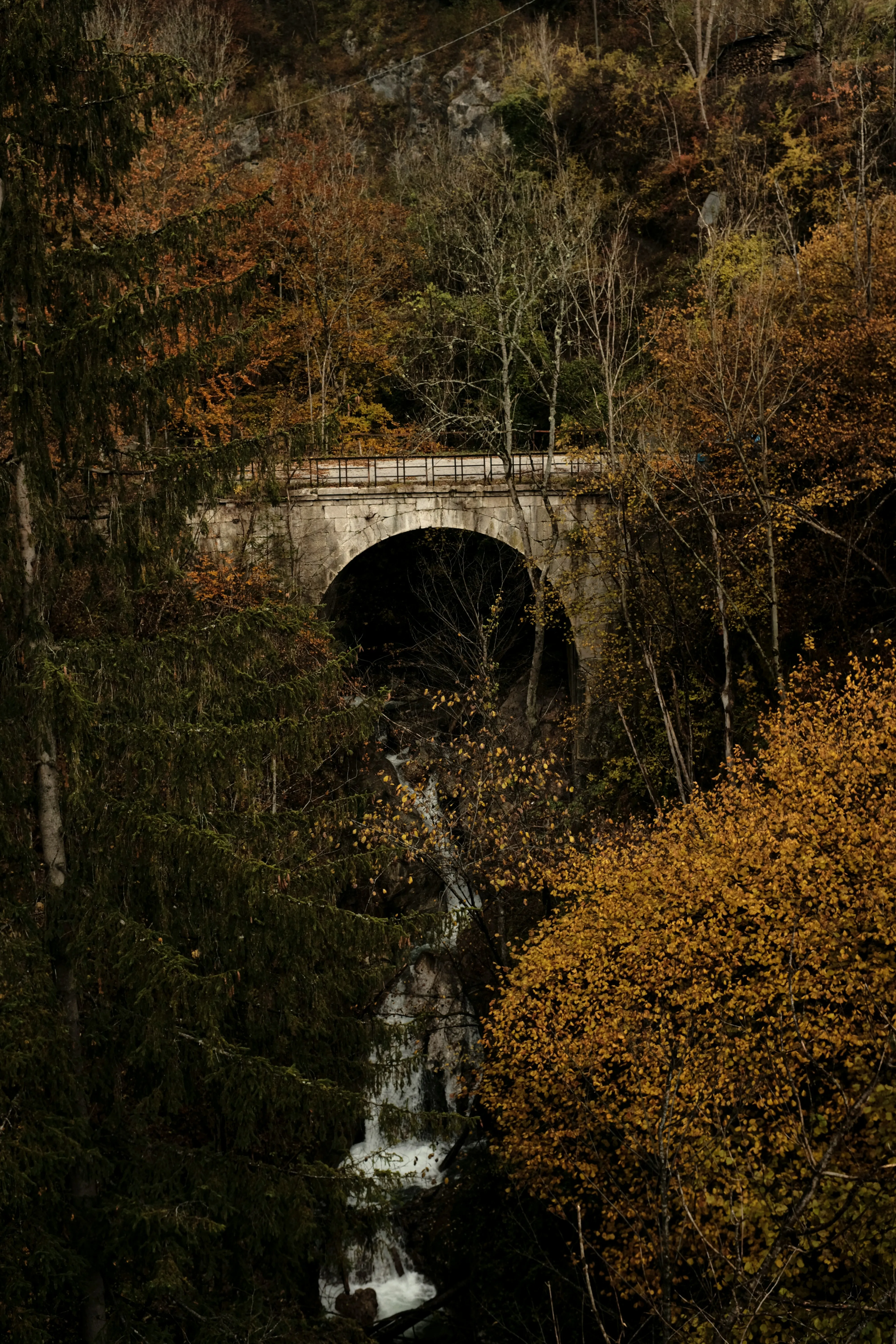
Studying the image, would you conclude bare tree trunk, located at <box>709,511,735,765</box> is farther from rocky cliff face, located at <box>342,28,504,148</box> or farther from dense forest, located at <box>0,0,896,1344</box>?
rocky cliff face, located at <box>342,28,504,148</box>

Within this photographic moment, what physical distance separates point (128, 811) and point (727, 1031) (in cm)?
789

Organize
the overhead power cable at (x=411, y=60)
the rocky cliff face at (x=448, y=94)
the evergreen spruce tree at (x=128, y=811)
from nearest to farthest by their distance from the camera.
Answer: the evergreen spruce tree at (x=128, y=811), the rocky cliff face at (x=448, y=94), the overhead power cable at (x=411, y=60)

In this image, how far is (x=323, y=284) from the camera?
28.6 metres

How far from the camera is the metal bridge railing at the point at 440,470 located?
24969 millimetres

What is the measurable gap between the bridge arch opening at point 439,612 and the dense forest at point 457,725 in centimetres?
19

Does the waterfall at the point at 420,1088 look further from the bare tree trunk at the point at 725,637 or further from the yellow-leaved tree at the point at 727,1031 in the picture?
the bare tree trunk at the point at 725,637

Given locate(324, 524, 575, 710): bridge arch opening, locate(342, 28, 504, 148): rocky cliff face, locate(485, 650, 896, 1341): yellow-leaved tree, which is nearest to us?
locate(485, 650, 896, 1341): yellow-leaved tree

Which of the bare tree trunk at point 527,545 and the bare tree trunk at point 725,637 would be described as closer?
the bare tree trunk at point 725,637

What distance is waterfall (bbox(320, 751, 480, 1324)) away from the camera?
15672mm

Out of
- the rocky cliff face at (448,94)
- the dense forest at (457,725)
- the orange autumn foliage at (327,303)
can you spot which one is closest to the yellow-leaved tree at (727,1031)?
the dense forest at (457,725)

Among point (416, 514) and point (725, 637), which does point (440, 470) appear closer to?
point (416, 514)

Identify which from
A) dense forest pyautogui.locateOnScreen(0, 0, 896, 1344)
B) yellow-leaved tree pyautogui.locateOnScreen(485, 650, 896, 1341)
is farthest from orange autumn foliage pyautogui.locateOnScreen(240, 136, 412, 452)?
yellow-leaved tree pyautogui.locateOnScreen(485, 650, 896, 1341)

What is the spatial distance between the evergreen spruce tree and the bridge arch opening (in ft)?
54.5

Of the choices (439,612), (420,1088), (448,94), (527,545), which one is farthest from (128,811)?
(448,94)
